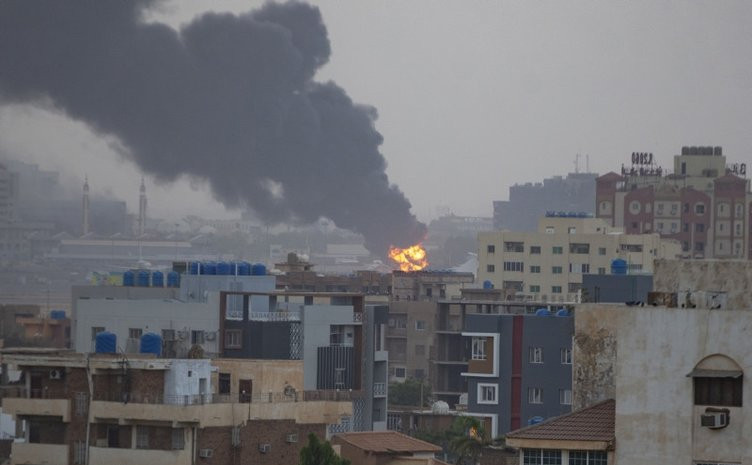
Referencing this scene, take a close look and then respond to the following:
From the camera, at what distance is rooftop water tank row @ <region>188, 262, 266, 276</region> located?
5534 cm

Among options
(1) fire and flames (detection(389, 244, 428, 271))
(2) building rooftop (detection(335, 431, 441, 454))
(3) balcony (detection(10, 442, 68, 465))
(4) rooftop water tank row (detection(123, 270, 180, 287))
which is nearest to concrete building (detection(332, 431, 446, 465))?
(2) building rooftop (detection(335, 431, 441, 454))

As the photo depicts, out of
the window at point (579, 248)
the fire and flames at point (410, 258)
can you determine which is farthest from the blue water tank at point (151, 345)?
the fire and flames at point (410, 258)

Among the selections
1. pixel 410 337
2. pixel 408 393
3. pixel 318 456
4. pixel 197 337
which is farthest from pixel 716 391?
pixel 410 337

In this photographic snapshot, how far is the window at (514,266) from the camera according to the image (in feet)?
394

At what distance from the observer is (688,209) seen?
6043 inches

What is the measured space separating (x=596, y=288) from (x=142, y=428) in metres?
13.2

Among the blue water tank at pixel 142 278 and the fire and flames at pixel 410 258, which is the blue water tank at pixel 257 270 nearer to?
the blue water tank at pixel 142 278

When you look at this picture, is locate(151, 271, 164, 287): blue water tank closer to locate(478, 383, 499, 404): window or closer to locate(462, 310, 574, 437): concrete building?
locate(462, 310, 574, 437): concrete building

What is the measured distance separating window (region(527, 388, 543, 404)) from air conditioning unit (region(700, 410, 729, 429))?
32083mm

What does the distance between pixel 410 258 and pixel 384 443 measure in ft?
460

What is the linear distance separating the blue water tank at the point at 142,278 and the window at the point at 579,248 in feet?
180

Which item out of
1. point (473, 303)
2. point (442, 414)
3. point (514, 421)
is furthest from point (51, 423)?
point (473, 303)

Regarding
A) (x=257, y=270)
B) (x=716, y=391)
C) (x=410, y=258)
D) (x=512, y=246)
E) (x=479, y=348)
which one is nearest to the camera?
(x=716, y=391)

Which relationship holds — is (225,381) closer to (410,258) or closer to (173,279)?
(173,279)
